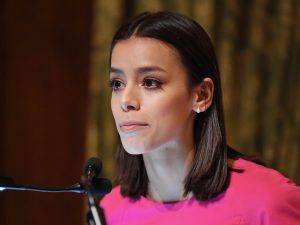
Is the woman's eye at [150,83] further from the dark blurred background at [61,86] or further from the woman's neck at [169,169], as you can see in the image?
the dark blurred background at [61,86]

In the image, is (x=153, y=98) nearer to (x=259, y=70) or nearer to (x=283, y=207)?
(x=283, y=207)

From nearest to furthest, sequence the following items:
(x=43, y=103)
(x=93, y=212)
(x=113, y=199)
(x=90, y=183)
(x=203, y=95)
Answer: (x=93, y=212)
(x=90, y=183)
(x=203, y=95)
(x=113, y=199)
(x=43, y=103)

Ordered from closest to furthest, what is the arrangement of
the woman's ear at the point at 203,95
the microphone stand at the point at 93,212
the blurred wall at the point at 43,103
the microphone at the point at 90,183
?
the microphone stand at the point at 93,212
the microphone at the point at 90,183
the woman's ear at the point at 203,95
the blurred wall at the point at 43,103

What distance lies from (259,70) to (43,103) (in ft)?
2.93

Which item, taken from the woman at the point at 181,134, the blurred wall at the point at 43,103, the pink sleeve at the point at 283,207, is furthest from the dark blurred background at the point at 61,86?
the pink sleeve at the point at 283,207

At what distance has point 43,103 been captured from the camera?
75.3 inches

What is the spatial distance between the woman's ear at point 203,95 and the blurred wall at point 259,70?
0.89 meters

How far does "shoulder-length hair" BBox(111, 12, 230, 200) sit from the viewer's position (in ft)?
3.84

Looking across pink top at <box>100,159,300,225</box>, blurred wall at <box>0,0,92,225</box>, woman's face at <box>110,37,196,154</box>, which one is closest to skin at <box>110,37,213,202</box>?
woman's face at <box>110,37,196,154</box>

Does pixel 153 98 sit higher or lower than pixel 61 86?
higher

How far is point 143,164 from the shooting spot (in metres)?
1.35

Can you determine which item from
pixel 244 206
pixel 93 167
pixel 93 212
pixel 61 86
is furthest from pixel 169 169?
pixel 61 86

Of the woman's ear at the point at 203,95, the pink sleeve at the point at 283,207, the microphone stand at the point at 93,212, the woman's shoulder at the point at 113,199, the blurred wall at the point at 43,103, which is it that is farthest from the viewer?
the blurred wall at the point at 43,103

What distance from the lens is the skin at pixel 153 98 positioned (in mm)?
1123
